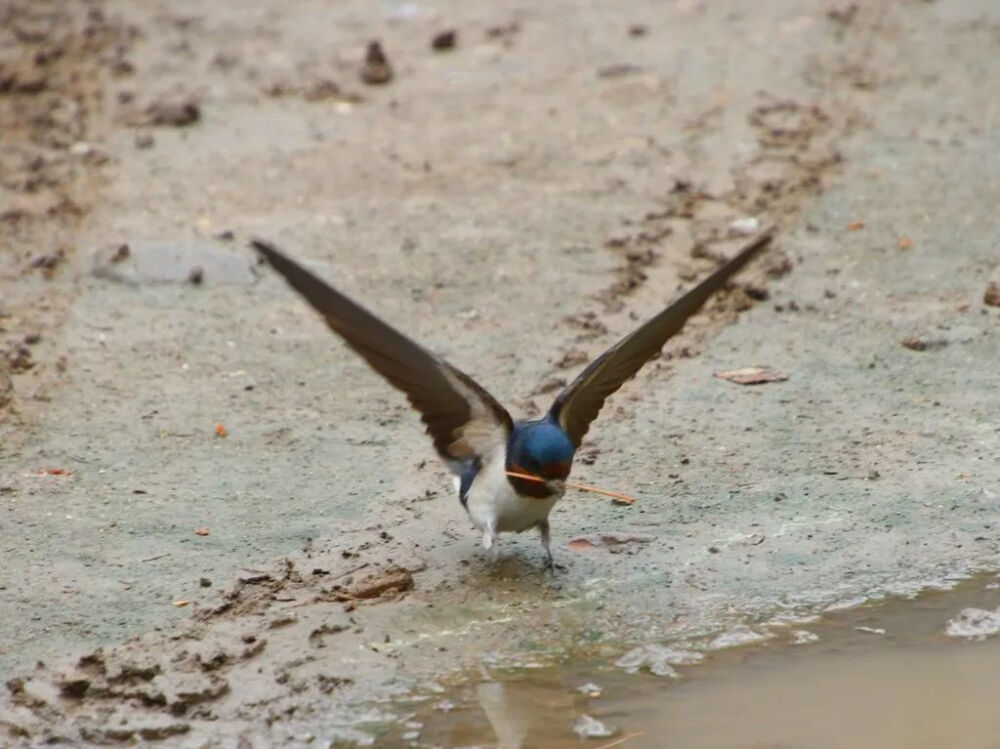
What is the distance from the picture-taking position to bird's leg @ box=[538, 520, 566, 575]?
4.41m

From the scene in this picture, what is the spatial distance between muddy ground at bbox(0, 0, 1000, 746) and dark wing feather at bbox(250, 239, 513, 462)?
361mm

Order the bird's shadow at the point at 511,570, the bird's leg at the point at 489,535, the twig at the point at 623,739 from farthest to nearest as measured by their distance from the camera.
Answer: the bird's shadow at the point at 511,570, the bird's leg at the point at 489,535, the twig at the point at 623,739

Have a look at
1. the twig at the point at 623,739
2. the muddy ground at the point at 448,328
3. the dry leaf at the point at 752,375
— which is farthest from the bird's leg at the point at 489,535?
the dry leaf at the point at 752,375

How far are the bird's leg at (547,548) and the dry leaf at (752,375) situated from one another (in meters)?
1.27

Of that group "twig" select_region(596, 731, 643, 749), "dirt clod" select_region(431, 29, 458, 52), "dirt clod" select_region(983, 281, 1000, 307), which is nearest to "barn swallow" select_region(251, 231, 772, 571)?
"twig" select_region(596, 731, 643, 749)

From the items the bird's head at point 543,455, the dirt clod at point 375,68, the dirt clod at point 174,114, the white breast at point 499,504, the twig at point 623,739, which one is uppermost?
the dirt clod at point 375,68

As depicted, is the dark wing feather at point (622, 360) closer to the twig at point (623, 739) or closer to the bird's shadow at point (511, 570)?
the bird's shadow at point (511, 570)

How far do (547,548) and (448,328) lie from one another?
1.79 metres

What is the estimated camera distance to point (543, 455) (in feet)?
13.4

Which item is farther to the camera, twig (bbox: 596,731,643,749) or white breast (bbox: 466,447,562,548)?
white breast (bbox: 466,447,562,548)

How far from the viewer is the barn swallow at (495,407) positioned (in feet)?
13.2

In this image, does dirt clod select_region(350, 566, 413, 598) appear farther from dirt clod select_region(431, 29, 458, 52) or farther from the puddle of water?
dirt clod select_region(431, 29, 458, 52)

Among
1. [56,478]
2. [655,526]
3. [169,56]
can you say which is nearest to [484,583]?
[655,526]

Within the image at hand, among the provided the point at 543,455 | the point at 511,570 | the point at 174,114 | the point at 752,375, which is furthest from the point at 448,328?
the point at 174,114
